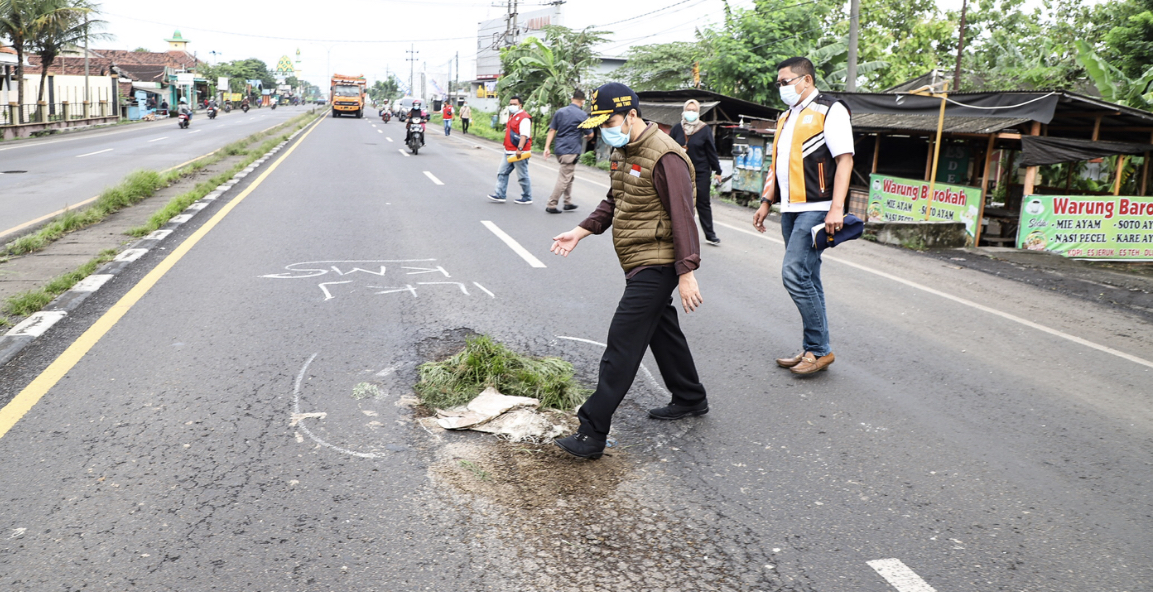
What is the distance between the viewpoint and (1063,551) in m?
3.13

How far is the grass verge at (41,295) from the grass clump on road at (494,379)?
3.13m

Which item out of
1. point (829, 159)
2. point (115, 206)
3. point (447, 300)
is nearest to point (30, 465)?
point (447, 300)

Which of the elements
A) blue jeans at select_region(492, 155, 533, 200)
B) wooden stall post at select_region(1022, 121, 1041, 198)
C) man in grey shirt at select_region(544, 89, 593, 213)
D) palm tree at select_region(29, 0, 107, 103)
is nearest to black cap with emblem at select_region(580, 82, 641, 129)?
man in grey shirt at select_region(544, 89, 593, 213)

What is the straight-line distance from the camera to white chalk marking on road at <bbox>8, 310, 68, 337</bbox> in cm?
531

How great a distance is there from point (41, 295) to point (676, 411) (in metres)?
4.82

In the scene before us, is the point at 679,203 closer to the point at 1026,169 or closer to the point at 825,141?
the point at 825,141

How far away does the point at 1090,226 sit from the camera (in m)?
12.0

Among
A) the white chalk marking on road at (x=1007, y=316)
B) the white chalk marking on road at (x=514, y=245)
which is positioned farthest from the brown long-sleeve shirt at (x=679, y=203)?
the white chalk marking on road at (x=514, y=245)

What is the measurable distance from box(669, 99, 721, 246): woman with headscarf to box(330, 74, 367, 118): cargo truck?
52725 millimetres

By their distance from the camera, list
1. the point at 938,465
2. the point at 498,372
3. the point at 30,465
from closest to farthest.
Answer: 1. the point at 30,465
2. the point at 938,465
3. the point at 498,372

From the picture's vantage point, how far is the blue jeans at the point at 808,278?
16.6ft

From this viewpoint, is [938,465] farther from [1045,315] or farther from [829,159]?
[1045,315]

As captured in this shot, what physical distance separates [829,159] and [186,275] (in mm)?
5422

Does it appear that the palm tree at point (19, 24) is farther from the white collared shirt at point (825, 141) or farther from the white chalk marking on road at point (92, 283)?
the white collared shirt at point (825, 141)
